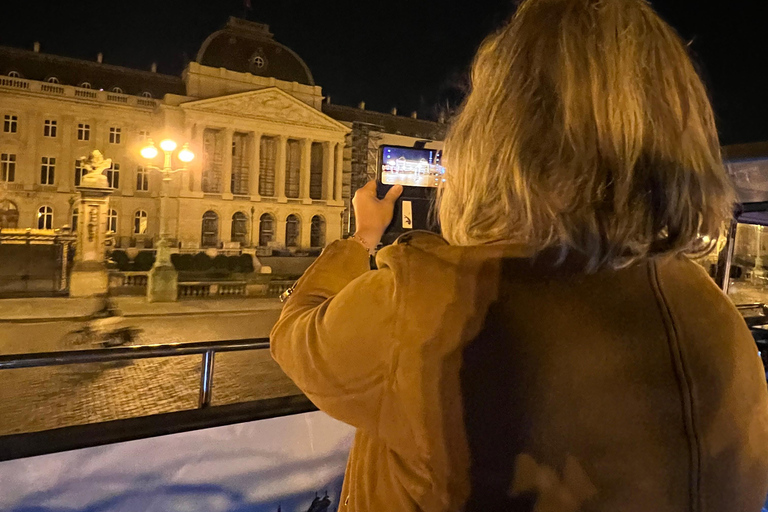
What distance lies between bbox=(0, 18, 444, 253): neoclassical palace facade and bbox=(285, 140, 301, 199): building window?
44 mm

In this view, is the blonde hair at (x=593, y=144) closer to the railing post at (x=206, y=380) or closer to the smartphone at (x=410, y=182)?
the smartphone at (x=410, y=182)

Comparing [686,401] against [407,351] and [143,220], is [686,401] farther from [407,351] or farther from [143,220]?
[143,220]

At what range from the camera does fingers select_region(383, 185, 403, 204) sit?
0.75 meters

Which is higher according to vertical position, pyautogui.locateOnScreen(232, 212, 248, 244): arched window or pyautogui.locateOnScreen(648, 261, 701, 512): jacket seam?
pyautogui.locateOnScreen(232, 212, 248, 244): arched window

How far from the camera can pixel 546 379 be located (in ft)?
1.45

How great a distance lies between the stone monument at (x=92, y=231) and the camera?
8.26m

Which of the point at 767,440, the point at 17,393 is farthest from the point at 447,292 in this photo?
the point at 17,393

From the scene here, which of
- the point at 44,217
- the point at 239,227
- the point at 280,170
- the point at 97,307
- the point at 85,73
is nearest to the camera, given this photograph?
the point at 97,307

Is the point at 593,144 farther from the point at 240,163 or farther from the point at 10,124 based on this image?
the point at 240,163

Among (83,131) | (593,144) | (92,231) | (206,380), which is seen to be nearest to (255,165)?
(83,131)

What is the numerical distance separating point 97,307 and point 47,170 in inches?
137

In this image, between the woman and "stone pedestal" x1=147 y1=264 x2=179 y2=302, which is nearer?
the woman

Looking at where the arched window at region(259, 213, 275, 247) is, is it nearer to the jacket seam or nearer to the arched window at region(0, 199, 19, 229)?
the arched window at region(0, 199, 19, 229)

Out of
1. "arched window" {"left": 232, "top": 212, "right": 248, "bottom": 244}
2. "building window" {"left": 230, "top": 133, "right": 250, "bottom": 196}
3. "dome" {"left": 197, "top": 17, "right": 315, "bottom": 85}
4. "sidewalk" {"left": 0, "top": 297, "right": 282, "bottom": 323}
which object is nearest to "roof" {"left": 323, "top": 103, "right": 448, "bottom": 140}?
"dome" {"left": 197, "top": 17, "right": 315, "bottom": 85}
